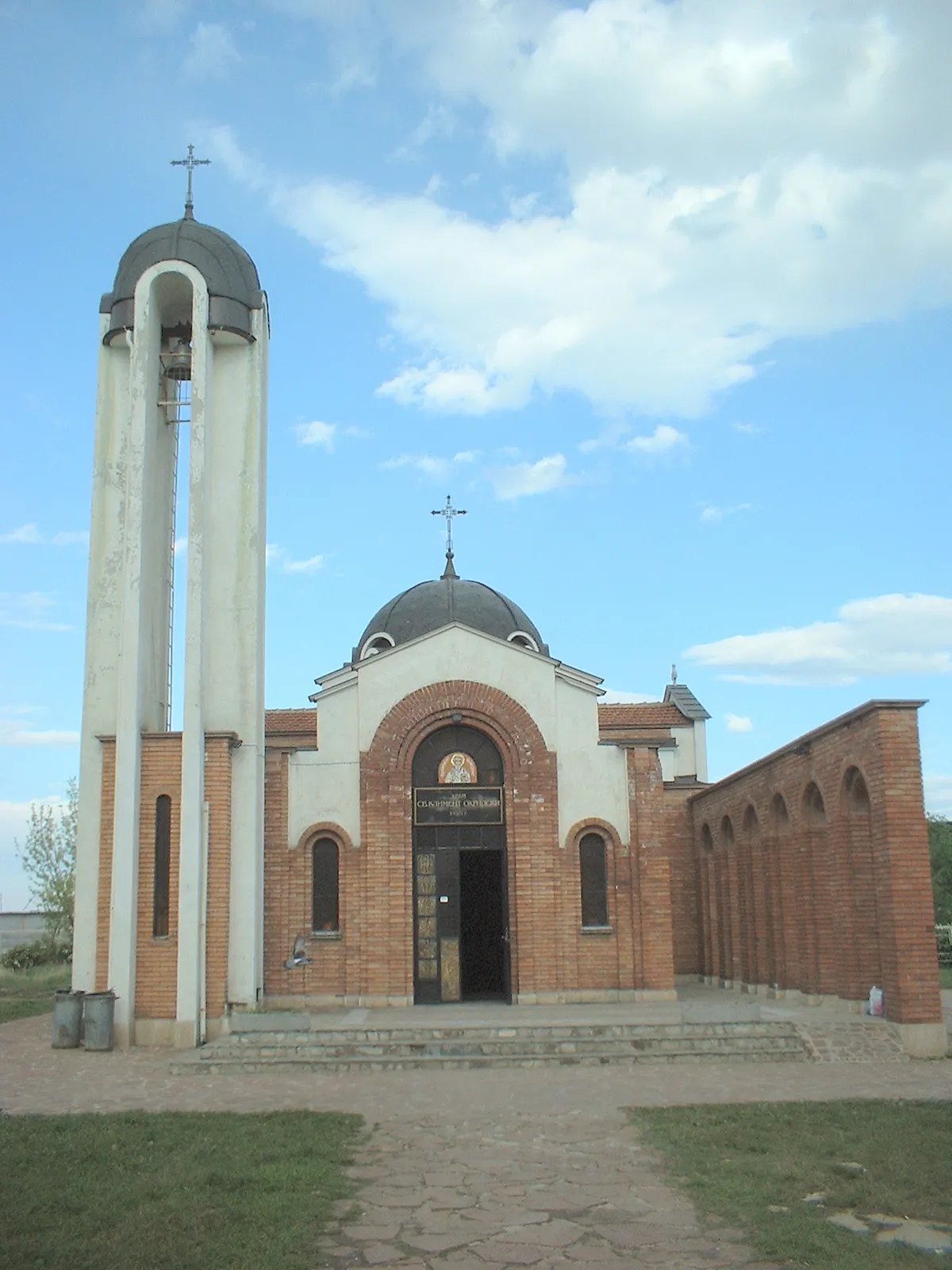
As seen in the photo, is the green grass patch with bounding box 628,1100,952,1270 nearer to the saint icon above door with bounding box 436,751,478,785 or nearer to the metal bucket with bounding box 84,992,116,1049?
the metal bucket with bounding box 84,992,116,1049

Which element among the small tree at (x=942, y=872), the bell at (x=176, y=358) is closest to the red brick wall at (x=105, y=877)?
the bell at (x=176, y=358)

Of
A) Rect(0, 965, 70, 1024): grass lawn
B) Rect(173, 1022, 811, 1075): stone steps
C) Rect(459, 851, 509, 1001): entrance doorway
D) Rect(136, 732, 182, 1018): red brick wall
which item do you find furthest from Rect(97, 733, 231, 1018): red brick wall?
Rect(459, 851, 509, 1001): entrance doorway

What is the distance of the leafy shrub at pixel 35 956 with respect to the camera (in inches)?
1340

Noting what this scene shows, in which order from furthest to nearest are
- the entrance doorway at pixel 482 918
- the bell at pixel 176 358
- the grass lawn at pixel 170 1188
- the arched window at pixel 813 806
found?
the entrance doorway at pixel 482 918 → the bell at pixel 176 358 → the arched window at pixel 813 806 → the grass lawn at pixel 170 1188

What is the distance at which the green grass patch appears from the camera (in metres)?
7.07

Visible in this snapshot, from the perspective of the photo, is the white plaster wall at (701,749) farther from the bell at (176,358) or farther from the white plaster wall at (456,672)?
the bell at (176,358)

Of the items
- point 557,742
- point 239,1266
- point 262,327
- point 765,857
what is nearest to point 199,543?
point 262,327

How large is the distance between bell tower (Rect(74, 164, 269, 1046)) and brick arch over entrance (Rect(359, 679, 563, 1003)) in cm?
248

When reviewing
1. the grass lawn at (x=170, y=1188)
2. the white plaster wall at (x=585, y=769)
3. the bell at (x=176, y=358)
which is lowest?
the grass lawn at (x=170, y=1188)

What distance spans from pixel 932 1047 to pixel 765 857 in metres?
6.01

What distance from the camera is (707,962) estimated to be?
81.7 feet

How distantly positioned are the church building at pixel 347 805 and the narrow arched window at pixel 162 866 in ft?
0.12

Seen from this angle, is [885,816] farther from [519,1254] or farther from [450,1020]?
[519,1254]

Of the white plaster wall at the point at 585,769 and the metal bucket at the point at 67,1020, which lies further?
the white plaster wall at the point at 585,769
